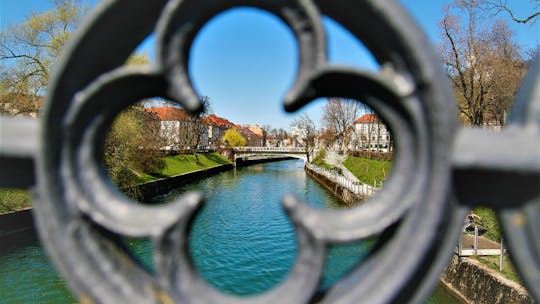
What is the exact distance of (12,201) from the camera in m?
13.6

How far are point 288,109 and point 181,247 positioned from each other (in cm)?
41

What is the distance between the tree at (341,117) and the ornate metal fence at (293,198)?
37.8 metres

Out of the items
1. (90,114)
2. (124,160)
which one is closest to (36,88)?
(124,160)

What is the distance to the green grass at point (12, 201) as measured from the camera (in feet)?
42.9

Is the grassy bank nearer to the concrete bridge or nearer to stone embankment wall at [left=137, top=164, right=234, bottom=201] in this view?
stone embankment wall at [left=137, top=164, right=234, bottom=201]

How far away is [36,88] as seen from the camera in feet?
55.7

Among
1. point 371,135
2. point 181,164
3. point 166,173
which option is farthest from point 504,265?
point 371,135

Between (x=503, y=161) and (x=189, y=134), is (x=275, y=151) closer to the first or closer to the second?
(x=189, y=134)

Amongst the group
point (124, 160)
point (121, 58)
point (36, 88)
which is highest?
point (36, 88)

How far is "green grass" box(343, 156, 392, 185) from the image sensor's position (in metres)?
24.3

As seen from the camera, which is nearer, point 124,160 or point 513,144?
point 513,144

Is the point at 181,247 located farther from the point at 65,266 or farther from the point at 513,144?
the point at 513,144

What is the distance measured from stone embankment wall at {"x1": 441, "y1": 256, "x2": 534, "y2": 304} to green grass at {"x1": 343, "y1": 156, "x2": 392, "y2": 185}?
509 inches

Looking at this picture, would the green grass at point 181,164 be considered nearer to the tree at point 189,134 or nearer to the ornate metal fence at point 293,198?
the tree at point 189,134
